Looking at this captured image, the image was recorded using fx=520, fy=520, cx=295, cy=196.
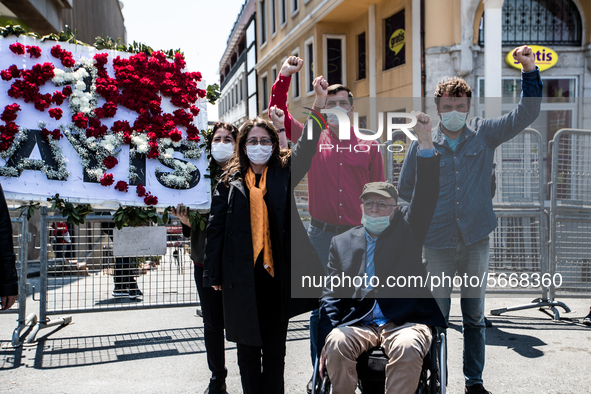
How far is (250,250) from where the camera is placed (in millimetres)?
3428

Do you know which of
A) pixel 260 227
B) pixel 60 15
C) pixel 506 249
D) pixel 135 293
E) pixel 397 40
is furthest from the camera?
pixel 397 40

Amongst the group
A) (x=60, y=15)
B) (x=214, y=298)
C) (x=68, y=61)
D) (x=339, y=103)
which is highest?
(x=60, y=15)

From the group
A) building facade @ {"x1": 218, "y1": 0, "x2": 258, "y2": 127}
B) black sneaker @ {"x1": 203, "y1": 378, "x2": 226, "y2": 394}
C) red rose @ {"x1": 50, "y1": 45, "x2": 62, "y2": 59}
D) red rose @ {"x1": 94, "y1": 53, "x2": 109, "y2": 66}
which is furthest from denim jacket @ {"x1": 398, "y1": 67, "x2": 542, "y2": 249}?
building facade @ {"x1": 218, "y1": 0, "x2": 258, "y2": 127}

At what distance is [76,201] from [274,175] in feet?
6.79

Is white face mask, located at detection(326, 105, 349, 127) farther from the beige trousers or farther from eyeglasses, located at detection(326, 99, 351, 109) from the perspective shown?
the beige trousers

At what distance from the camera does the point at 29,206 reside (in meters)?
4.58

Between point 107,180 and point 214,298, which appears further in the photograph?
point 107,180

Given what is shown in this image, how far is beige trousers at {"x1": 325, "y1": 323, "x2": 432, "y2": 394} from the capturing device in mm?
2855

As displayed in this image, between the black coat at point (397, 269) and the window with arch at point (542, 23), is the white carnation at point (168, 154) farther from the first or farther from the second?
the window with arch at point (542, 23)

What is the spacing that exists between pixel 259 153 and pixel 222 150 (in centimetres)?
80

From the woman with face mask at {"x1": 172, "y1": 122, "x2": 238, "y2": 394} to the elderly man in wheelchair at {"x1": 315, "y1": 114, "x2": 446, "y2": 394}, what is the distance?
984 millimetres

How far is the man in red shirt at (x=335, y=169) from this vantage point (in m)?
3.76

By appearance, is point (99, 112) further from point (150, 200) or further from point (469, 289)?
point (469, 289)

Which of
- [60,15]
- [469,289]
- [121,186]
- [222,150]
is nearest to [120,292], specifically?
[121,186]
